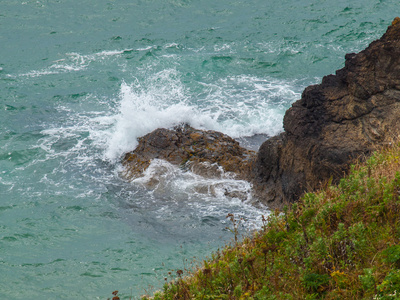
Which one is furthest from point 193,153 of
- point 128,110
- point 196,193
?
point 128,110

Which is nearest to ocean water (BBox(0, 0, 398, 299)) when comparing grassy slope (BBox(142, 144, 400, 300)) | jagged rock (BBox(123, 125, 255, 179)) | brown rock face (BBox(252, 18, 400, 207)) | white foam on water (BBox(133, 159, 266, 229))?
white foam on water (BBox(133, 159, 266, 229))

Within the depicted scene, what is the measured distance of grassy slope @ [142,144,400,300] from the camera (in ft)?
15.9

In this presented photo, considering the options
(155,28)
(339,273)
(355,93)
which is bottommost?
(339,273)

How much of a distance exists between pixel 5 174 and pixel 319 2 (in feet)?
65.4

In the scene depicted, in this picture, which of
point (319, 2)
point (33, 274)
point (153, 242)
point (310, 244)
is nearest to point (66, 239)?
point (33, 274)

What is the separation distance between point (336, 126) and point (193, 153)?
421 cm

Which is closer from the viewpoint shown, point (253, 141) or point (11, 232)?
point (11, 232)

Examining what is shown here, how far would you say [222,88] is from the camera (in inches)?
708

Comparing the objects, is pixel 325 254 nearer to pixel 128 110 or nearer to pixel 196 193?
pixel 196 193

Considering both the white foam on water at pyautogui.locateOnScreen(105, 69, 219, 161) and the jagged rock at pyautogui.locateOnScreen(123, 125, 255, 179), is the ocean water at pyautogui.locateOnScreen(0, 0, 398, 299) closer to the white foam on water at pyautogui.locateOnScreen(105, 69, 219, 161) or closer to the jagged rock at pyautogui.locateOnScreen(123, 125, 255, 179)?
the white foam on water at pyautogui.locateOnScreen(105, 69, 219, 161)

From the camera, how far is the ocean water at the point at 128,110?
30.9 feet

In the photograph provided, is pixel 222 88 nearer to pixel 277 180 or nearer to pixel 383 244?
pixel 277 180

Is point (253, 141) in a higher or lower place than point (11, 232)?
higher

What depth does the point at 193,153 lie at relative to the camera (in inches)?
489
